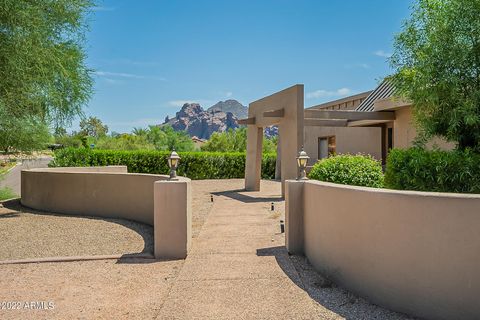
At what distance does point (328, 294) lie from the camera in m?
4.91

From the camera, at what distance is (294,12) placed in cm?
1380

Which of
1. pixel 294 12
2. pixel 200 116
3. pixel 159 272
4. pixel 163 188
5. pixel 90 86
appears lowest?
pixel 159 272

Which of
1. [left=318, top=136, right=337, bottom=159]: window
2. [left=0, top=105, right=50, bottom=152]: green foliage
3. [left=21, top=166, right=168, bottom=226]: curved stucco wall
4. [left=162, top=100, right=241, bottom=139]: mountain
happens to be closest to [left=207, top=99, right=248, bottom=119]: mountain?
[left=162, top=100, right=241, bottom=139]: mountain

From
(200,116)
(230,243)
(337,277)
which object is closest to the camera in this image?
(337,277)

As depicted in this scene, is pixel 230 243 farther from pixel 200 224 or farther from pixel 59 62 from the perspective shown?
pixel 59 62

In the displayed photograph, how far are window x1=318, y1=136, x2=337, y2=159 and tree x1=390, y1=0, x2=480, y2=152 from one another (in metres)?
14.9

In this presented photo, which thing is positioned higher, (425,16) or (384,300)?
(425,16)

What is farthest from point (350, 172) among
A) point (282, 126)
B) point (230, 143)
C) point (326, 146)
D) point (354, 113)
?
point (230, 143)

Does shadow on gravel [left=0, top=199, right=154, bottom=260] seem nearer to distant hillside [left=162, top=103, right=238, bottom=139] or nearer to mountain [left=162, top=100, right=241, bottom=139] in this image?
mountain [left=162, top=100, right=241, bottom=139]

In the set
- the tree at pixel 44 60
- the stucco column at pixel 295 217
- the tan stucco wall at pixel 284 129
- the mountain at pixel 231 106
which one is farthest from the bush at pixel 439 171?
the mountain at pixel 231 106

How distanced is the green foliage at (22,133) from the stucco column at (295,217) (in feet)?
25.7

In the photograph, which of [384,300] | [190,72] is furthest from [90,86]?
[190,72]

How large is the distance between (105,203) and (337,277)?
24.8 feet

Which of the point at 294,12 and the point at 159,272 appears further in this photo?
the point at 294,12
